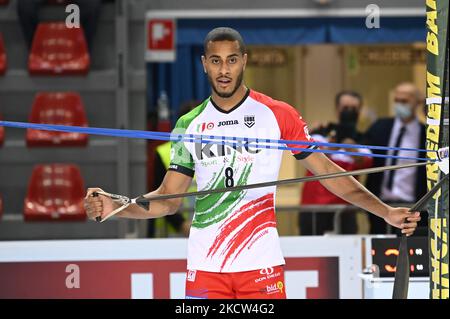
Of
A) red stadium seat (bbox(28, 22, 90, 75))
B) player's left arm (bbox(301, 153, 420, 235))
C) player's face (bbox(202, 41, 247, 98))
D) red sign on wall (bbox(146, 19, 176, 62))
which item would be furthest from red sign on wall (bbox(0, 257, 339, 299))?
red sign on wall (bbox(146, 19, 176, 62))

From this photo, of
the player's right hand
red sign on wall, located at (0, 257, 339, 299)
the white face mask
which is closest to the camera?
the player's right hand

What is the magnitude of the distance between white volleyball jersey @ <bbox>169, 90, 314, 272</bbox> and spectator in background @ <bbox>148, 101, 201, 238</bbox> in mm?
2729

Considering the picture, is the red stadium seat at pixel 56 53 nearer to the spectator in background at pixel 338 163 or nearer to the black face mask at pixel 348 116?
the spectator in background at pixel 338 163

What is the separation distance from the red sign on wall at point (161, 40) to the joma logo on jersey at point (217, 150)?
517 cm

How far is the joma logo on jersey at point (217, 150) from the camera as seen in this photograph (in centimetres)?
488

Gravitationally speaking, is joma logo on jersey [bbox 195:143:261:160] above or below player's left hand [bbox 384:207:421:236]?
above

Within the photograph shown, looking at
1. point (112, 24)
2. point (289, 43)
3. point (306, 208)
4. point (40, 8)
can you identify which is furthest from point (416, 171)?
point (40, 8)

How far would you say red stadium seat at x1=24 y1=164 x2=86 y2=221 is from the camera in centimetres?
894

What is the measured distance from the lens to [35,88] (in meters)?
9.34

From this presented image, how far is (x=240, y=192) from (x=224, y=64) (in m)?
0.58

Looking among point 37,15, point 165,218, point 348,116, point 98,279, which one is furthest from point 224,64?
point 37,15

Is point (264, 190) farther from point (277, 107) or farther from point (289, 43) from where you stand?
point (289, 43)

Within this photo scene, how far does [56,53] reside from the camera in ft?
30.7

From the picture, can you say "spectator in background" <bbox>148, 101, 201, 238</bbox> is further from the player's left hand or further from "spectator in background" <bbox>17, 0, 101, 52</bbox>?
the player's left hand
